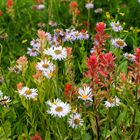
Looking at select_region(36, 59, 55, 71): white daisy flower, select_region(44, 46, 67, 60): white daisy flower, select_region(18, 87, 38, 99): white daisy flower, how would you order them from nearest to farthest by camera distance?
select_region(18, 87, 38, 99): white daisy flower < select_region(36, 59, 55, 71): white daisy flower < select_region(44, 46, 67, 60): white daisy flower

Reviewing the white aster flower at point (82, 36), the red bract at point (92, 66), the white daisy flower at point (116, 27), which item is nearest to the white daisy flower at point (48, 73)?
the red bract at point (92, 66)

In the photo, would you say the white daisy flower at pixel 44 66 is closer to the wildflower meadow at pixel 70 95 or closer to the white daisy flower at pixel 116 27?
the wildflower meadow at pixel 70 95

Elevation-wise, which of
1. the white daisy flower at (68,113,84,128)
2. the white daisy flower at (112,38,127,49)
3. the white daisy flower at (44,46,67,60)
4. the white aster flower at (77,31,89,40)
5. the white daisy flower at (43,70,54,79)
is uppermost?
the white aster flower at (77,31,89,40)

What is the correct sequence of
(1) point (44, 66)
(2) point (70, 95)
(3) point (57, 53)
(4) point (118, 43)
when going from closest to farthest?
(2) point (70, 95) < (1) point (44, 66) < (3) point (57, 53) < (4) point (118, 43)

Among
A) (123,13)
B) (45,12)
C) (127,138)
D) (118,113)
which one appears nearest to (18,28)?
(45,12)

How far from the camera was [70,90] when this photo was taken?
88.7 inches

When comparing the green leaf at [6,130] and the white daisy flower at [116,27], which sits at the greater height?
the white daisy flower at [116,27]

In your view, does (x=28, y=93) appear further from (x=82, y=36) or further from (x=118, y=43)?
(x=82, y=36)

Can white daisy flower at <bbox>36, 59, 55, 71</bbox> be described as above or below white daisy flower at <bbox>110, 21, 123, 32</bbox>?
below

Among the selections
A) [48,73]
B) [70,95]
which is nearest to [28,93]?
[48,73]

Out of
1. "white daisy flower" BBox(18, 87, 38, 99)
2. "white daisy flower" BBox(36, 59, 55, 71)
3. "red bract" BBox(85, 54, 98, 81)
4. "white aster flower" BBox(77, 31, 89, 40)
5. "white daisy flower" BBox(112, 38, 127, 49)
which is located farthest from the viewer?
"white aster flower" BBox(77, 31, 89, 40)

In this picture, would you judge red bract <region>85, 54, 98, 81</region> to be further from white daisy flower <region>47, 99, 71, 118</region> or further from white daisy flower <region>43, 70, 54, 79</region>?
white daisy flower <region>43, 70, 54, 79</region>

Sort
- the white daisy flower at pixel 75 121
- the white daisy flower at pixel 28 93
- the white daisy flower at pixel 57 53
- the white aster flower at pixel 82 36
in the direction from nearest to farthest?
1. the white daisy flower at pixel 75 121
2. the white daisy flower at pixel 28 93
3. the white daisy flower at pixel 57 53
4. the white aster flower at pixel 82 36

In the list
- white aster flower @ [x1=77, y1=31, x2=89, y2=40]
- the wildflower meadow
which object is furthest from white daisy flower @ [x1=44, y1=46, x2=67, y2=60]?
white aster flower @ [x1=77, y1=31, x2=89, y2=40]
